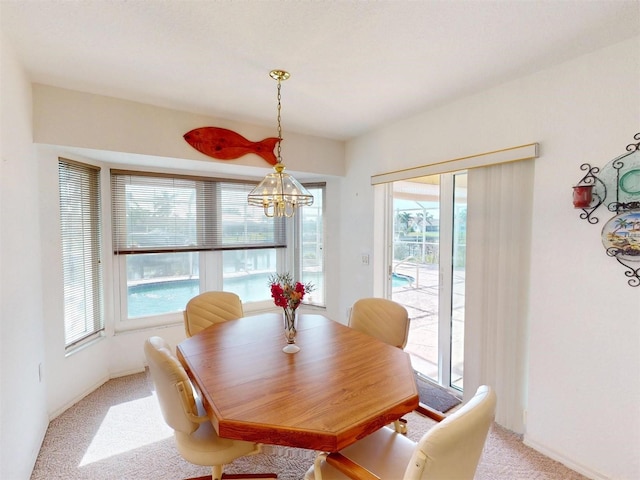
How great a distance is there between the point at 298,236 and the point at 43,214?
257 cm

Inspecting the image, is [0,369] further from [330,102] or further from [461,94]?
[461,94]

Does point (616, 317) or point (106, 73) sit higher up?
point (106, 73)

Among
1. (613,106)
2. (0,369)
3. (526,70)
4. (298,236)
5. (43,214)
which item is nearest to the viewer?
(0,369)

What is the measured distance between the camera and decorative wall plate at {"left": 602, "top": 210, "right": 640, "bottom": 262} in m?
1.67

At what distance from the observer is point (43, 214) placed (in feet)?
7.88

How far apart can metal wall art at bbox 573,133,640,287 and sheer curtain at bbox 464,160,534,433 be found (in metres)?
0.36

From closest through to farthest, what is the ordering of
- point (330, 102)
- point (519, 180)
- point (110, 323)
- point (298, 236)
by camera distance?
point (519, 180), point (330, 102), point (110, 323), point (298, 236)

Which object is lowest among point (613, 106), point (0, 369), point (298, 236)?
point (0, 369)

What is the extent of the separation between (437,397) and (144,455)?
2.32 metres

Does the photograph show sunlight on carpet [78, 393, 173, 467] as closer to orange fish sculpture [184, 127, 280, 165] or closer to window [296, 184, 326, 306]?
window [296, 184, 326, 306]

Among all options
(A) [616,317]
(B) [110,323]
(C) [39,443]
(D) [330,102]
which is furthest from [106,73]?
(A) [616,317]

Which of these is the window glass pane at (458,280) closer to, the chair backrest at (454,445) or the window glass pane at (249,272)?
the chair backrest at (454,445)

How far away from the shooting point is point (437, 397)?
2.74 metres

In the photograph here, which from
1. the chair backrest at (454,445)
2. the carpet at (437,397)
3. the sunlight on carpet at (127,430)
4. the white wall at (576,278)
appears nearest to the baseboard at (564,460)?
the white wall at (576,278)
